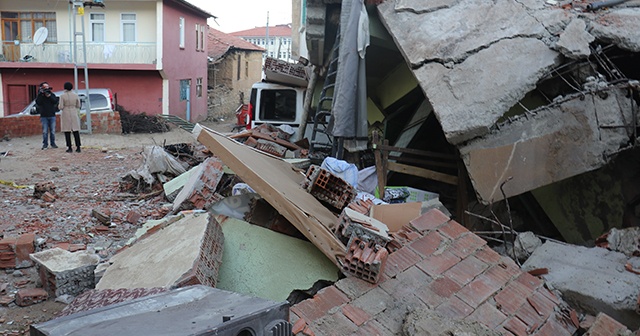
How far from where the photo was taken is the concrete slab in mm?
3689

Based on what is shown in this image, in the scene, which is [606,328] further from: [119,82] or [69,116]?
[119,82]

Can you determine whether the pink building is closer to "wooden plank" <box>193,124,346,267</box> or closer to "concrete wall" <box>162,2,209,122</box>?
"concrete wall" <box>162,2,209,122</box>

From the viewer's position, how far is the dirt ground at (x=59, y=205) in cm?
446

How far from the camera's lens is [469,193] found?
18.9 ft

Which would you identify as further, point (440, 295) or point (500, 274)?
point (500, 274)

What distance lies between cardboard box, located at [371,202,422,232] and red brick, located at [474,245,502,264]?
627 millimetres

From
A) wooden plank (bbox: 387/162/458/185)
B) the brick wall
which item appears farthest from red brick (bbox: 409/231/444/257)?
the brick wall

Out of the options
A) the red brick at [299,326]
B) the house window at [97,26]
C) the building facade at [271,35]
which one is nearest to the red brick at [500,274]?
the red brick at [299,326]

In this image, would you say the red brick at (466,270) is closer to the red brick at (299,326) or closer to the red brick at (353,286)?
the red brick at (353,286)

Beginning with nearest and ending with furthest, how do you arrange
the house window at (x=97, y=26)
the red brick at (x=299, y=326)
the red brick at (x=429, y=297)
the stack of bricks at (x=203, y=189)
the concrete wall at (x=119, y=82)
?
the red brick at (x=299, y=326), the red brick at (x=429, y=297), the stack of bricks at (x=203, y=189), the house window at (x=97, y=26), the concrete wall at (x=119, y=82)

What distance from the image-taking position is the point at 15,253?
497 centimetres

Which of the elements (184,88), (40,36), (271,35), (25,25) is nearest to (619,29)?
(40,36)

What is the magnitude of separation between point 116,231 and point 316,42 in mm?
4040

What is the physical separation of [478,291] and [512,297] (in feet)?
0.80
